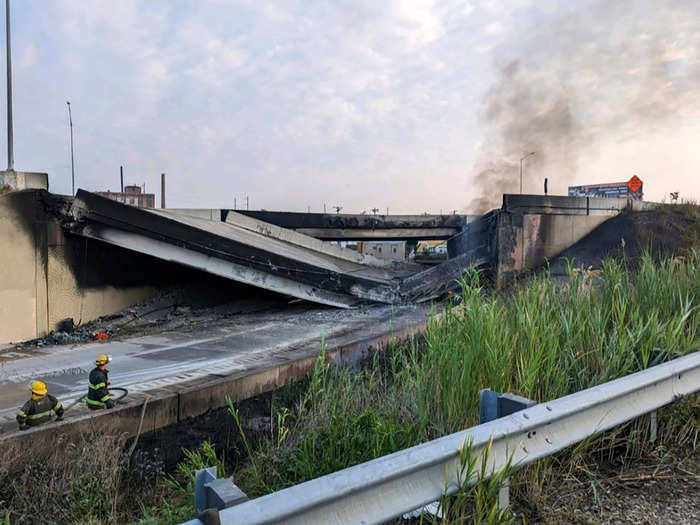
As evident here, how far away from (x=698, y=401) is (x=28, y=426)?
6.23 m

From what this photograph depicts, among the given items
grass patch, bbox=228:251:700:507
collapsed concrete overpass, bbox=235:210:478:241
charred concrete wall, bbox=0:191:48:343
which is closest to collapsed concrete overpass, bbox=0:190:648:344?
charred concrete wall, bbox=0:191:48:343

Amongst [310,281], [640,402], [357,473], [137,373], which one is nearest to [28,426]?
[137,373]

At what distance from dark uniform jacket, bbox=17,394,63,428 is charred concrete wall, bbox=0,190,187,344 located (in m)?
7.21

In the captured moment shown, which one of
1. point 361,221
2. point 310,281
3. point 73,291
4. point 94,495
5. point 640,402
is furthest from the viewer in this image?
point 361,221

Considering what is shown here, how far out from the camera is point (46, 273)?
496 inches

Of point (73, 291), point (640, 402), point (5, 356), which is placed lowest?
point (5, 356)

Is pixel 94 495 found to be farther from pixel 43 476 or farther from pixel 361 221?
pixel 361 221

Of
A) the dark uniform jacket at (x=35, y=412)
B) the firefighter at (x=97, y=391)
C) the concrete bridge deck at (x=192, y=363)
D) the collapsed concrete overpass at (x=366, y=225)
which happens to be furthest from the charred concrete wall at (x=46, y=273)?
the dark uniform jacket at (x=35, y=412)

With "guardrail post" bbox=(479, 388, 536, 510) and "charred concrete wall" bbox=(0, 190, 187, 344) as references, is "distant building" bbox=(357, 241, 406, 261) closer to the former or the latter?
"charred concrete wall" bbox=(0, 190, 187, 344)

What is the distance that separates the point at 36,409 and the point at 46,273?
819 cm

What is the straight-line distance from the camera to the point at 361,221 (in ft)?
76.4

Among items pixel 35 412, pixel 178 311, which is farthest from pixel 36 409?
pixel 178 311

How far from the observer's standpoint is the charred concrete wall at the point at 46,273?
462 inches

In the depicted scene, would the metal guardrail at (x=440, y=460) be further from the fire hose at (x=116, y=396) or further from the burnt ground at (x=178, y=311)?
the burnt ground at (x=178, y=311)
